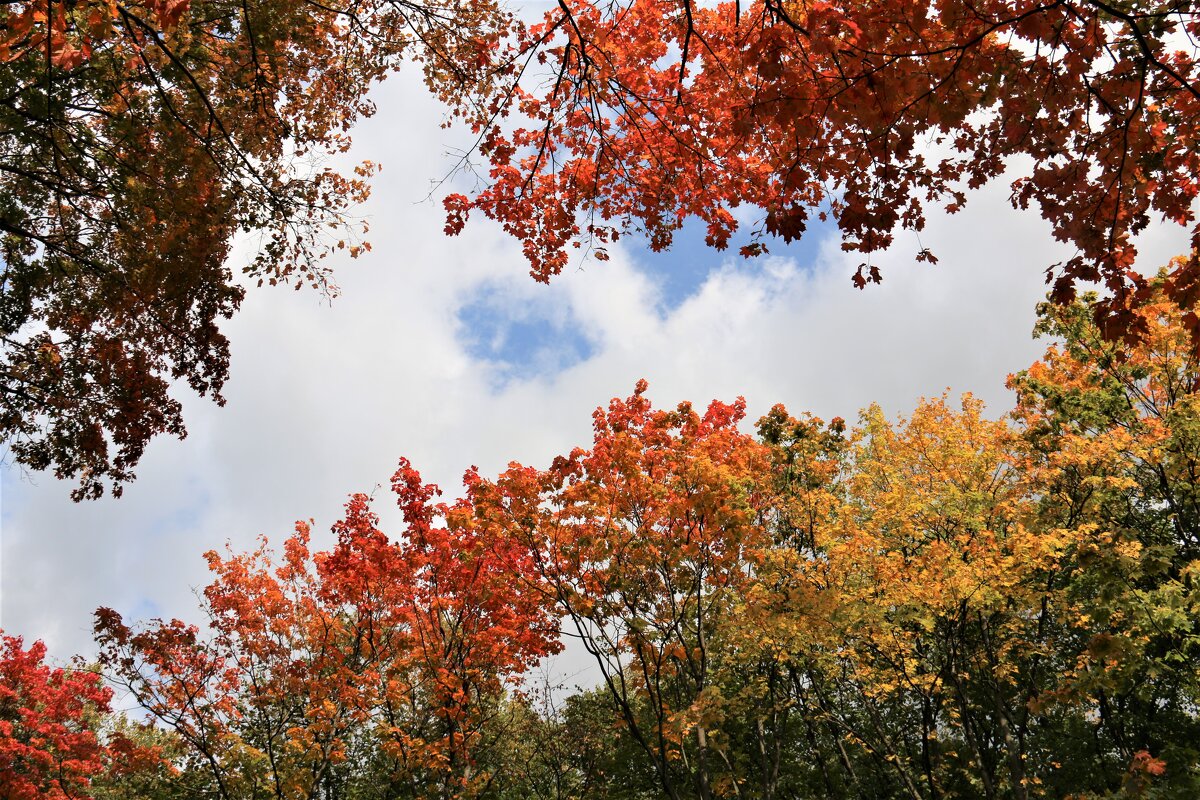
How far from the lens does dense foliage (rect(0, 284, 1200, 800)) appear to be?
1149 centimetres

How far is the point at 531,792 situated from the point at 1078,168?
24771 millimetres

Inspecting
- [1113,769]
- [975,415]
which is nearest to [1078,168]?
[975,415]

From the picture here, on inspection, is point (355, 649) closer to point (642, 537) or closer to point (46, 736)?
point (642, 537)

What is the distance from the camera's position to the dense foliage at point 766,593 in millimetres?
11492

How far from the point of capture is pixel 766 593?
12.4 m

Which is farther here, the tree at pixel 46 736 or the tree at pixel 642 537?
the tree at pixel 46 736

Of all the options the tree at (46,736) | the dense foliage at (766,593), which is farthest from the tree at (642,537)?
the tree at (46,736)

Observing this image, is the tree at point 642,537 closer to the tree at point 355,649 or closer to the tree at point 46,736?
the tree at point 355,649

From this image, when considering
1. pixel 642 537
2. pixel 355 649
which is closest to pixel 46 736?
pixel 355 649

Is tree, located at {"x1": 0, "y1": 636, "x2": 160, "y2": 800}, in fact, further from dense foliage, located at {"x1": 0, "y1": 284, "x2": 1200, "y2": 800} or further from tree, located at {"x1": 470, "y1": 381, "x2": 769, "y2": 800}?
tree, located at {"x1": 470, "y1": 381, "x2": 769, "y2": 800}

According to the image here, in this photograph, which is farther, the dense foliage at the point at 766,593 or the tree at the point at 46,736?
the tree at the point at 46,736

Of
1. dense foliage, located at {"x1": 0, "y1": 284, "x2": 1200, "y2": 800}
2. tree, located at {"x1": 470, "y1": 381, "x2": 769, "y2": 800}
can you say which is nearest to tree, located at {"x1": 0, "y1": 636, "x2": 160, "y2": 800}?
Answer: dense foliage, located at {"x1": 0, "y1": 284, "x2": 1200, "y2": 800}

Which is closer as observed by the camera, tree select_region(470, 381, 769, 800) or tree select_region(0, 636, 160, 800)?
tree select_region(470, 381, 769, 800)

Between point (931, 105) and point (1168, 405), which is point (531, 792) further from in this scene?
point (931, 105)
